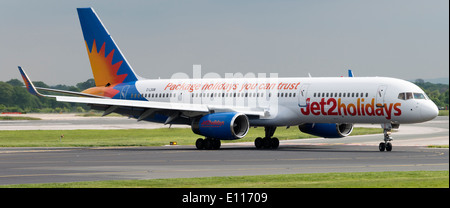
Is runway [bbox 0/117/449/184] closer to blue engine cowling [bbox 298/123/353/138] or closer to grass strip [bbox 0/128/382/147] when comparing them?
blue engine cowling [bbox 298/123/353/138]

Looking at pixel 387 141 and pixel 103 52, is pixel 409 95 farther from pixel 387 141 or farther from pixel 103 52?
pixel 103 52

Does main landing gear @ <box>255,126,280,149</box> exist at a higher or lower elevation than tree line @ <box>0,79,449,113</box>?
lower

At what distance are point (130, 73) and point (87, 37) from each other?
150 inches

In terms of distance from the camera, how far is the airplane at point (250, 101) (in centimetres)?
4506

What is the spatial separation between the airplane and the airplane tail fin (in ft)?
0.22

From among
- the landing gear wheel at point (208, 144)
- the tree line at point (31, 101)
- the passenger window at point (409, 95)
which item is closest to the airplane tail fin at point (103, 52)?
the landing gear wheel at point (208, 144)

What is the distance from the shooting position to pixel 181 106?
4934 centimetres

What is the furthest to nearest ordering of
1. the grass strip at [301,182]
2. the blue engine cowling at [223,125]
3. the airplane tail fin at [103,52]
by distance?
the airplane tail fin at [103,52]
the blue engine cowling at [223,125]
the grass strip at [301,182]

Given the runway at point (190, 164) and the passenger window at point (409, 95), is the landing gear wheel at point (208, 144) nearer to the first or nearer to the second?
the runway at point (190, 164)

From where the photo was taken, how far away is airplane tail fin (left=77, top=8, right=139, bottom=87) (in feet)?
188

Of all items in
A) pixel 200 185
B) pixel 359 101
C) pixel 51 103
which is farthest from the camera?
pixel 51 103

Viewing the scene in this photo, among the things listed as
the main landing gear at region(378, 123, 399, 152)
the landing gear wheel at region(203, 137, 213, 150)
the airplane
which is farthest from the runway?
the landing gear wheel at region(203, 137, 213, 150)
